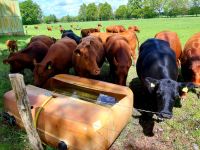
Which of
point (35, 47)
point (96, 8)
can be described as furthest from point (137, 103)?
point (96, 8)

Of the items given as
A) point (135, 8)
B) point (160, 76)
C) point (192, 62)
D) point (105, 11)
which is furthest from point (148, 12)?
point (160, 76)

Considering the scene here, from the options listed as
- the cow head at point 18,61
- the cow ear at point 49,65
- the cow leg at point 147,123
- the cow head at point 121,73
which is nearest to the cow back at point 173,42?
the cow head at point 121,73

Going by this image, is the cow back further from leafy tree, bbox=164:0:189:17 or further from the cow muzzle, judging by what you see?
leafy tree, bbox=164:0:189:17

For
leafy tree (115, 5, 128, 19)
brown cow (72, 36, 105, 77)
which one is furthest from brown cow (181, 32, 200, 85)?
leafy tree (115, 5, 128, 19)

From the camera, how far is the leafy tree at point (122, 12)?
110 m

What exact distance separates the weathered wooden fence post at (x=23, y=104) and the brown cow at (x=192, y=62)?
4.70 meters

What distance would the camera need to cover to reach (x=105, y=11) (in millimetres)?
114062

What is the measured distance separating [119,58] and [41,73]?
7.48 ft

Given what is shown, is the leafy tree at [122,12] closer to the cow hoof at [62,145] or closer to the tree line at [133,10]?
the tree line at [133,10]

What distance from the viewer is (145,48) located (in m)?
8.02

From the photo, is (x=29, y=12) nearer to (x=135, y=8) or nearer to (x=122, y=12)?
(x=135, y=8)

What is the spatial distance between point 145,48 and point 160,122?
9.15 feet

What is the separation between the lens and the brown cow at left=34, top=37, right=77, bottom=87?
7.30m

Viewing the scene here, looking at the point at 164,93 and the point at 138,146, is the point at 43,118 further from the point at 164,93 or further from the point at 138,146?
the point at 164,93
